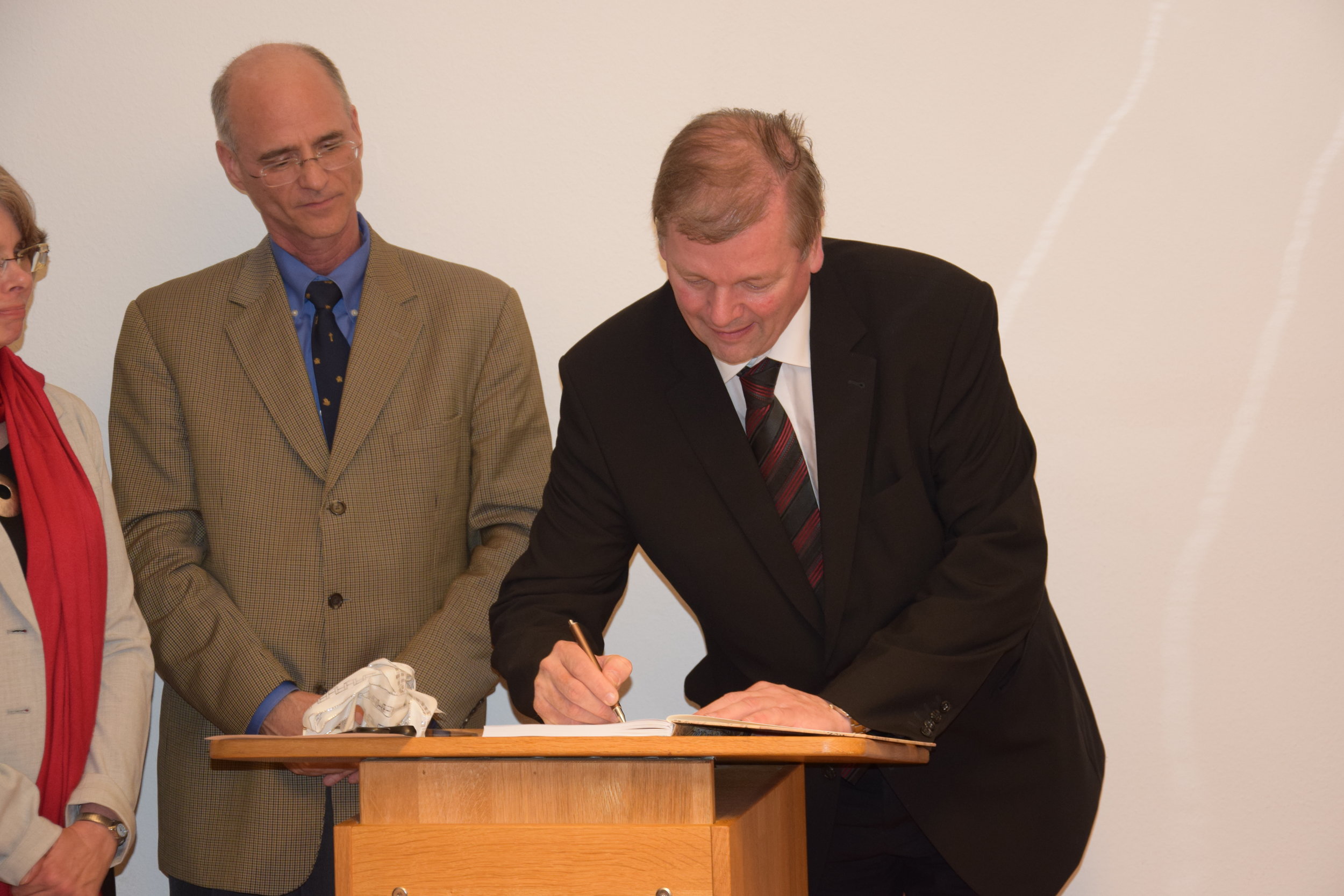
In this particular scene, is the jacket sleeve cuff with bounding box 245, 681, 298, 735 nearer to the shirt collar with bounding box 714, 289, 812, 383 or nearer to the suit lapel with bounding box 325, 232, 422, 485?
the suit lapel with bounding box 325, 232, 422, 485

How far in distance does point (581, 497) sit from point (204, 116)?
1.78 meters

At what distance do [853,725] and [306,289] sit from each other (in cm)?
173

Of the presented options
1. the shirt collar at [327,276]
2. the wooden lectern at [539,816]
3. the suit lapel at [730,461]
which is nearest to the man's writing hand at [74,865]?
the wooden lectern at [539,816]

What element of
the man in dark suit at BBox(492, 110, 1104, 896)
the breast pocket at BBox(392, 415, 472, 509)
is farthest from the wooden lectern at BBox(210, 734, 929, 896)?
the breast pocket at BBox(392, 415, 472, 509)

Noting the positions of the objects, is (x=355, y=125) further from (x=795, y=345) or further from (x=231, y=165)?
(x=795, y=345)

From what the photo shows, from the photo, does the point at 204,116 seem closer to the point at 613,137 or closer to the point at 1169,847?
the point at 613,137

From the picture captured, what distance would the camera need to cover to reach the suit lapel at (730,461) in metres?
2.13

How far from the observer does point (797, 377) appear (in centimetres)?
227

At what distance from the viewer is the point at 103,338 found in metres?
3.32

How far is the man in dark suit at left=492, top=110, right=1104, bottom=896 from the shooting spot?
80.4 inches

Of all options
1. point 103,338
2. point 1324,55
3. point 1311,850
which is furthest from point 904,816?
point 103,338

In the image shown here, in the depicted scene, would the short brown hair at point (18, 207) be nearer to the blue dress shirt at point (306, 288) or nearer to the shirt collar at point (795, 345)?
the blue dress shirt at point (306, 288)

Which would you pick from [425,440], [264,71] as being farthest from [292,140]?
[425,440]

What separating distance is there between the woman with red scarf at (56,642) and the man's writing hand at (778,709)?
1.32 metres
